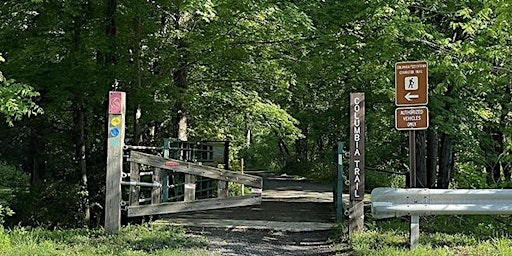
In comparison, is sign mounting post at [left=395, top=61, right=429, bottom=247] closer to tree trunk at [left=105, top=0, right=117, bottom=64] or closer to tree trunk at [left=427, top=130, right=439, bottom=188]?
tree trunk at [left=105, top=0, right=117, bottom=64]

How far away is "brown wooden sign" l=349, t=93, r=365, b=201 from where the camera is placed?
895 centimetres

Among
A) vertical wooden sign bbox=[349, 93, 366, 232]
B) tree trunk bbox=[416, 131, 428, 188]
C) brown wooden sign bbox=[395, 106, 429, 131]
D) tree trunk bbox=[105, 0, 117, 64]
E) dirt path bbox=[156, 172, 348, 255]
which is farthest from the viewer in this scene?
tree trunk bbox=[416, 131, 428, 188]

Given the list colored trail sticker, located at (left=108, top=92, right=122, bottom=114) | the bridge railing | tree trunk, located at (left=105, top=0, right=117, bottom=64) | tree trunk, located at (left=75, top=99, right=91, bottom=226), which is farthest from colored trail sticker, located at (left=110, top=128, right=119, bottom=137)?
tree trunk, located at (left=75, top=99, right=91, bottom=226)

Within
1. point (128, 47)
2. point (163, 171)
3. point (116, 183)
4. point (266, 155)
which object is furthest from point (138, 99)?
point (266, 155)

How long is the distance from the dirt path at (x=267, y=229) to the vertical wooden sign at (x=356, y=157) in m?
0.68

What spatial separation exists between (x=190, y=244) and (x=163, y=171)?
77.0 inches

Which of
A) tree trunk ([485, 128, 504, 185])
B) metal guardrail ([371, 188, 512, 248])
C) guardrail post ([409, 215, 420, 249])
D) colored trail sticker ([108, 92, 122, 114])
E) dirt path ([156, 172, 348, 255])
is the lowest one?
dirt path ([156, 172, 348, 255])

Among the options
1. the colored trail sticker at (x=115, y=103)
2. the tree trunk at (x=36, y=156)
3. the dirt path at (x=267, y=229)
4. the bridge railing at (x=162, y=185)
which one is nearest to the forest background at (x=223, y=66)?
the tree trunk at (x=36, y=156)

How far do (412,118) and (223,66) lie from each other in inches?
338

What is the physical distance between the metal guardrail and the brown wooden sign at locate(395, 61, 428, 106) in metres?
1.16

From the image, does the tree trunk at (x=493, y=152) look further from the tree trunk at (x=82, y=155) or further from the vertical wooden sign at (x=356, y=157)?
the tree trunk at (x=82, y=155)

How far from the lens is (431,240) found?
762cm

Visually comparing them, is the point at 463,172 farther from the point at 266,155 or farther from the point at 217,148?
the point at 266,155

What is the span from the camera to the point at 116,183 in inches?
348
